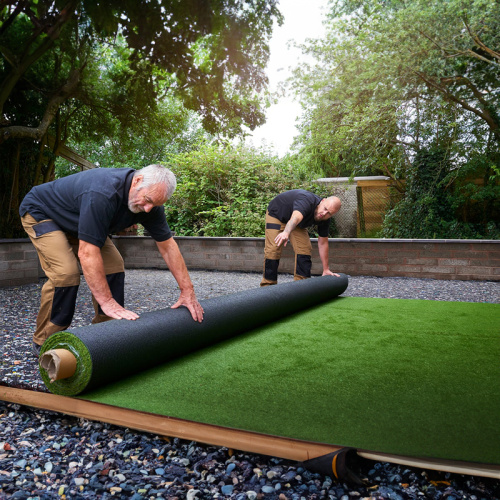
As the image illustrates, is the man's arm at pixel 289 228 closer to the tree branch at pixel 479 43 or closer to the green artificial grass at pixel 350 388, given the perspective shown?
the green artificial grass at pixel 350 388

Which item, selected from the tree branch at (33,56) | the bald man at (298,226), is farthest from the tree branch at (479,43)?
the tree branch at (33,56)

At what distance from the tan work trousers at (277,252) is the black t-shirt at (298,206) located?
0.25ft

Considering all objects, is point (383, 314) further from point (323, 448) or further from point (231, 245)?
point (231, 245)

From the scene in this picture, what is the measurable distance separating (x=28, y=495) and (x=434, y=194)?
7.44 metres

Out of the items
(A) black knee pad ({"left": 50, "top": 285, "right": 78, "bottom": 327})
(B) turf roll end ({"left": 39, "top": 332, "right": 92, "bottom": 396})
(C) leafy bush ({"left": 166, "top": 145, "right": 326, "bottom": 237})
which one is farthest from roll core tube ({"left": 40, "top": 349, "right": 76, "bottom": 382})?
(C) leafy bush ({"left": 166, "top": 145, "right": 326, "bottom": 237})

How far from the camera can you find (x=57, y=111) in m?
7.11

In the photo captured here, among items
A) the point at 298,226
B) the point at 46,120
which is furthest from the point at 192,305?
the point at 46,120

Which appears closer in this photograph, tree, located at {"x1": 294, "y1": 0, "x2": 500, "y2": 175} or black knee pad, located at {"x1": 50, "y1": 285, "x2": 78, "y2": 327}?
black knee pad, located at {"x1": 50, "y1": 285, "x2": 78, "y2": 327}

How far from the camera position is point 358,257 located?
21.0 ft

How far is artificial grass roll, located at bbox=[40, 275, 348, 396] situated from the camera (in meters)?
1.72

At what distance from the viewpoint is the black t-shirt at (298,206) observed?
155 inches

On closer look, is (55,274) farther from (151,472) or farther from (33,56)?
(33,56)

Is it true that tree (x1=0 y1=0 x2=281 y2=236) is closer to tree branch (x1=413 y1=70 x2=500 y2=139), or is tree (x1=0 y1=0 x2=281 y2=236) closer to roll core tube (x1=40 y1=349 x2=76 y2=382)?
tree branch (x1=413 y1=70 x2=500 y2=139)

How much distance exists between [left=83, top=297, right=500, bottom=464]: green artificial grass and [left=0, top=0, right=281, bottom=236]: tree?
5304 mm
